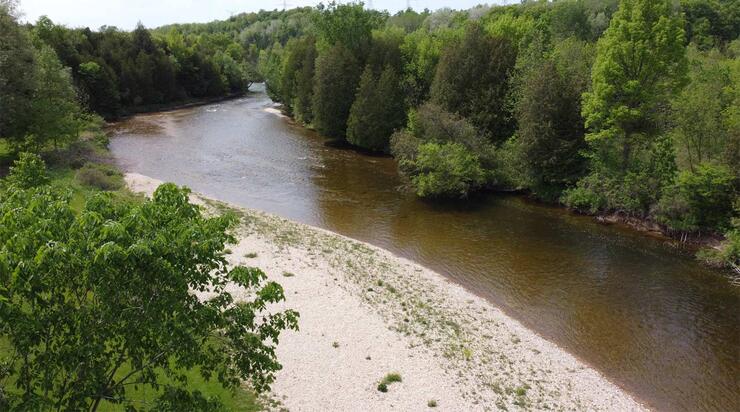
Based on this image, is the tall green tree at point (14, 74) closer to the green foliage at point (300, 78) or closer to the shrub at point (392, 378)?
the green foliage at point (300, 78)

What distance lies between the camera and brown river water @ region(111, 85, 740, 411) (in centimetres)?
2172

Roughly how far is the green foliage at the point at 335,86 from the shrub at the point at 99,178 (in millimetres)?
26170

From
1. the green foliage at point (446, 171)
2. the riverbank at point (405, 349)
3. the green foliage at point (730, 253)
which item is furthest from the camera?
the green foliage at point (446, 171)

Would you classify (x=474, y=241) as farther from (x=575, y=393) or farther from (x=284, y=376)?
(x=284, y=376)

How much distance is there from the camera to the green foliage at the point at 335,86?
203ft

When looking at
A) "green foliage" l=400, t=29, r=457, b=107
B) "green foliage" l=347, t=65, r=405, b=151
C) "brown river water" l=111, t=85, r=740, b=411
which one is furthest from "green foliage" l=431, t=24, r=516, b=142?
"brown river water" l=111, t=85, r=740, b=411

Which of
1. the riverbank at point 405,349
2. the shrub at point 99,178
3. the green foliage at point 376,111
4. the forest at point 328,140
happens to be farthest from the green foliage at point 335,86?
the riverbank at point 405,349

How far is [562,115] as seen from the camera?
41.4m

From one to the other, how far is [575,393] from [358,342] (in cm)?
832

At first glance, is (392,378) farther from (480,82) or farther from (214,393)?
(480,82)

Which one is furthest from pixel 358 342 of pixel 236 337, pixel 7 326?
pixel 7 326

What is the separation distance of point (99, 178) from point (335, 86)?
3036 cm

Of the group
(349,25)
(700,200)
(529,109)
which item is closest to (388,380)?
(700,200)

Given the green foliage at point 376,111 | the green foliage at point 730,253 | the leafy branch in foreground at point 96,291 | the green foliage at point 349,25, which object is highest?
the green foliage at point 349,25
